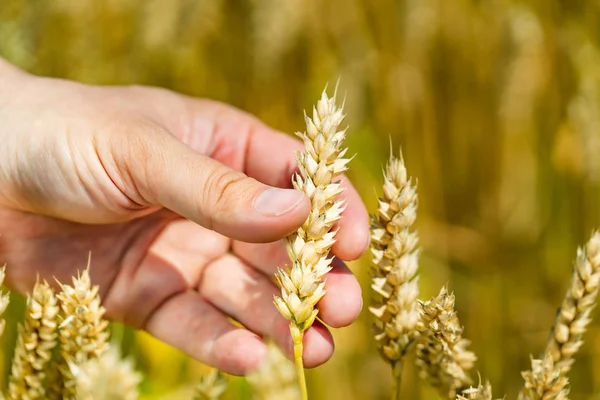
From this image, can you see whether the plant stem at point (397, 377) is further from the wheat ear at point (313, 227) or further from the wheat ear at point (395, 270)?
the wheat ear at point (313, 227)

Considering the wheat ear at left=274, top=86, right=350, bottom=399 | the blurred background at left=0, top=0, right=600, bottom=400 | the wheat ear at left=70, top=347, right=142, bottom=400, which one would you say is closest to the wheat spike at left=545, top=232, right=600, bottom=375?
the wheat ear at left=274, top=86, right=350, bottom=399

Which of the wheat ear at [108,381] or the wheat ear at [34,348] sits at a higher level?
the wheat ear at [108,381]

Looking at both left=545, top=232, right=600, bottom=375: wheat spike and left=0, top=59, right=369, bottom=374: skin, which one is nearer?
left=545, top=232, right=600, bottom=375: wheat spike

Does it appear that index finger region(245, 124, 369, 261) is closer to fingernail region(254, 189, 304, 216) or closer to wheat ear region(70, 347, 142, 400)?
fingernail region(254, 189, 304, 216)

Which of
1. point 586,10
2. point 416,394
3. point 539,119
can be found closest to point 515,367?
point 416,394

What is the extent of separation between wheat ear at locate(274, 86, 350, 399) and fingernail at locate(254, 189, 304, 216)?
2 centimetres

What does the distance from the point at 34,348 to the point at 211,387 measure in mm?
206

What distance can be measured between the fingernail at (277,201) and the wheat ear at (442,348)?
0.61ft

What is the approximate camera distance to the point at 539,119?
1651 millimetres

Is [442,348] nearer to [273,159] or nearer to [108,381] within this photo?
[108,381]

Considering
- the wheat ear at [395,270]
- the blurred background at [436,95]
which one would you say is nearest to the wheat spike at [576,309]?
the wheat ear at [395,270]

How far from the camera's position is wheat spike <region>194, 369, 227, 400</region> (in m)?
0.72

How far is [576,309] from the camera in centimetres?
74

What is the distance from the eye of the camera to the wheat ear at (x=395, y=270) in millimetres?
765
